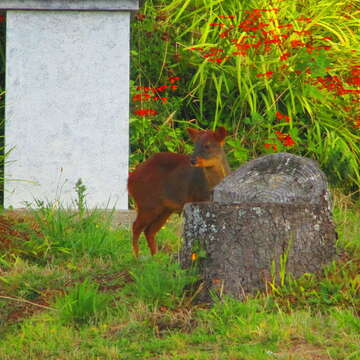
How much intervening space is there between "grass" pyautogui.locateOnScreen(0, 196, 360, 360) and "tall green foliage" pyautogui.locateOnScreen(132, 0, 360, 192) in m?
3.82

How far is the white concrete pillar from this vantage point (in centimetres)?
896

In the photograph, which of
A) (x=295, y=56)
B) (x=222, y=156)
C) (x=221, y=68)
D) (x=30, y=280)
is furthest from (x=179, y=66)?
(x=30, y=280)

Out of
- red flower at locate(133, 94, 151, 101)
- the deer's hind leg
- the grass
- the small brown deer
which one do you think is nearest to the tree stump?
the grass

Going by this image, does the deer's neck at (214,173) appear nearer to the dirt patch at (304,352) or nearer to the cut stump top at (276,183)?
the cut stump top at (276,183)

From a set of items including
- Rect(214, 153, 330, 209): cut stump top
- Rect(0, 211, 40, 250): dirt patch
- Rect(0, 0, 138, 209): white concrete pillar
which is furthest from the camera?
Rect(0, 0, 138, 209): white concrete pillar

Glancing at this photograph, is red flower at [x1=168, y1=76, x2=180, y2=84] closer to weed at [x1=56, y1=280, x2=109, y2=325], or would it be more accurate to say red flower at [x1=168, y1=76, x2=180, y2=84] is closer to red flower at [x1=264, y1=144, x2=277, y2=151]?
red flower at [x1=264, y1=144, x2=277, y2=151]

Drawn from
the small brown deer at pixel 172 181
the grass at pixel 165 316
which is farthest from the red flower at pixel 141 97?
the grass at pixel 165 316

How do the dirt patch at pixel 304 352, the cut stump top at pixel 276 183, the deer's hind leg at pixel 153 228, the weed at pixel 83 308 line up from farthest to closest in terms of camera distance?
the deer's hind leg at pixel 153 228 < the cut stump top at pixel 276 183 < the weed at pixel 83 308 < the dirt patch at pixel 304 352

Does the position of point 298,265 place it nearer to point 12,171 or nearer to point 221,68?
point 12,171

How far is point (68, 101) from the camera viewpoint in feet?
29.6

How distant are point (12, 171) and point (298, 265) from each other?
438cm

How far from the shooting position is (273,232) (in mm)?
5312

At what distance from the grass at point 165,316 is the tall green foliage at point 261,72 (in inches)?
Result: 150

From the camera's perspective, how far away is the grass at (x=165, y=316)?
474cm
